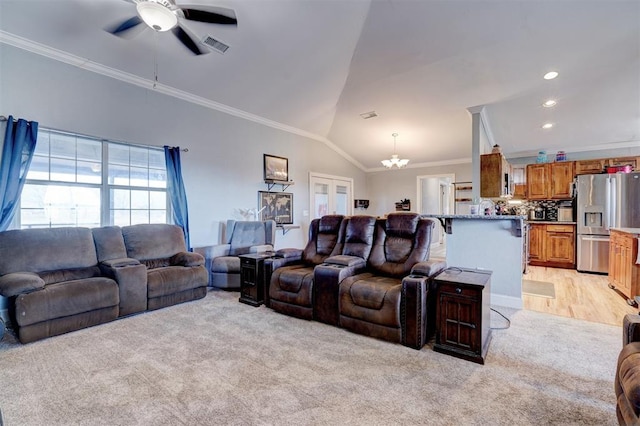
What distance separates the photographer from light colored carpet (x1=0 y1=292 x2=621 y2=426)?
1.72 m

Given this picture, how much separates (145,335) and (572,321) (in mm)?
4359

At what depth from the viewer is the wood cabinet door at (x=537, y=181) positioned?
6738mm

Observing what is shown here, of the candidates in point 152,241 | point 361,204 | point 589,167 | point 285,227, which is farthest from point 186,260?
point 589,167

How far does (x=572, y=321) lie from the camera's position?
320cm

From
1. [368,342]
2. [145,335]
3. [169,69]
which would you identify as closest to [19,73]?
[169,69]

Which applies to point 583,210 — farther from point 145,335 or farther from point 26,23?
point 26,23

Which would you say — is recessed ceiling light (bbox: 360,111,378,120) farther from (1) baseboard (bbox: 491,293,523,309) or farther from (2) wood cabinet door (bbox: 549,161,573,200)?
(2) wood cabinet door (bbox: 549,161,573,200)

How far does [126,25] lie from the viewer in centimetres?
271

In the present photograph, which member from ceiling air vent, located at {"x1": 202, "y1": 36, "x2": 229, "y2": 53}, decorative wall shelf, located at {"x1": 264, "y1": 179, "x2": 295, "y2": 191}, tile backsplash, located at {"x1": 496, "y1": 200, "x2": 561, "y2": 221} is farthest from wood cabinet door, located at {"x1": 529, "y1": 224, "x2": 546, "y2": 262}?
ceiling air vent, located at {"x1": 202, "y1": 36, "x2": 229, "y2": 53}

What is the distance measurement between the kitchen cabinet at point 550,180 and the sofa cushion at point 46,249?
831 cm

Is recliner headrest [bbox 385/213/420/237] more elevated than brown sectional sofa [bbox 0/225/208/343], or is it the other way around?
recliner headrest [bbox 385/213/420/237]

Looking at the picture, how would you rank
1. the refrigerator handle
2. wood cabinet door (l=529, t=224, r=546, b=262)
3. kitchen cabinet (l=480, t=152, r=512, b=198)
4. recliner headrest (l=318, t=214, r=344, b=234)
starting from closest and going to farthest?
recliner headrest (l=318, t=214, r=344, b=234) < kitchen cabinet (l=480, t=152, r=512, b=198) < the refrigerator handle < wood cabinet door (l=529, t=224, r=546, b=262)

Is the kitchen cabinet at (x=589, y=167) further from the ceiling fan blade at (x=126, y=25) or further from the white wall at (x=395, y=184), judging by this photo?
the ceiling fan blade at (x=126, y=25)

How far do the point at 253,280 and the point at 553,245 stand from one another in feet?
20.6
